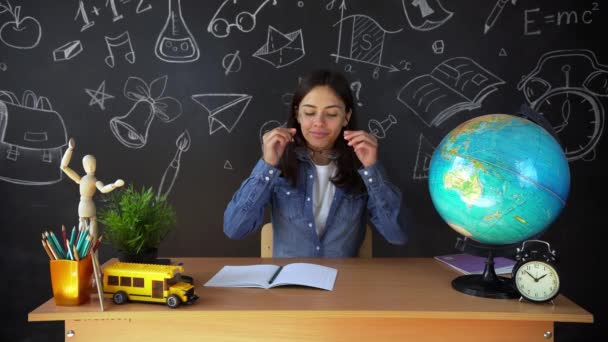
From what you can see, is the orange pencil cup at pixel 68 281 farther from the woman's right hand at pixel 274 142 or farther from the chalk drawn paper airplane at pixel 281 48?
the chalk drawn paper airplane at pixel 281 48

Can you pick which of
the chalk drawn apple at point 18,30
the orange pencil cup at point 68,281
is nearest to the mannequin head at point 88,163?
the orange pencil cup at point 68,281

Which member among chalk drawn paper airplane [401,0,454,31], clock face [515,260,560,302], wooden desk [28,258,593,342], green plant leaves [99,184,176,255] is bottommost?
wooden desk [28,258,593,342]

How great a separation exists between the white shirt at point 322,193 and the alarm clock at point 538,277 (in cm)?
95

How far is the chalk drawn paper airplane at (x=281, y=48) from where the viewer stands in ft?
9.56

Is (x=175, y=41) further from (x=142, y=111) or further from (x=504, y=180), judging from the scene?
(x=504, y=180)

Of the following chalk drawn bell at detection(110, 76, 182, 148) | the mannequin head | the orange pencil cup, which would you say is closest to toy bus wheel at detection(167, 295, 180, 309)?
the orange pencil cup

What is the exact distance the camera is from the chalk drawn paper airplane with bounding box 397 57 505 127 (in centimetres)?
290

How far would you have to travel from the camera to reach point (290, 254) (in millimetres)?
2133

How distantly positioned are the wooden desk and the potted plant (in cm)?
21

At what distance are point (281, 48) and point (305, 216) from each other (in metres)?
1.26

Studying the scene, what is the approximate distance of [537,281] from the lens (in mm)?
1303

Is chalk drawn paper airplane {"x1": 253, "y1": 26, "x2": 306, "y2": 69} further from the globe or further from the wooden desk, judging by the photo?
the wooden desk

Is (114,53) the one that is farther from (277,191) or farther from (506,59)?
(506,59)

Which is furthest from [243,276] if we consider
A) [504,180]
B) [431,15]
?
[431,15]
